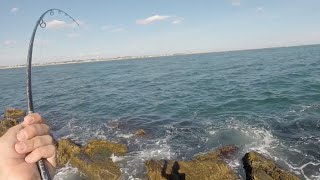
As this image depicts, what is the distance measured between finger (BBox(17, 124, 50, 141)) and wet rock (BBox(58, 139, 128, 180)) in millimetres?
10622

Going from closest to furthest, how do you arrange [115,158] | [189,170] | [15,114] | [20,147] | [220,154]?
[20,147] < [189,170] < [220,154] < [115,158] < [15,114]

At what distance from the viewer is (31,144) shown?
2477mm

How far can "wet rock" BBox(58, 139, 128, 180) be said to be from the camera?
12898 mm

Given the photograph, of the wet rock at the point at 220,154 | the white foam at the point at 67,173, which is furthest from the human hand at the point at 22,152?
the white foam at the point at 67,173

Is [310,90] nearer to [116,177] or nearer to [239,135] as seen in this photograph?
[239,135]

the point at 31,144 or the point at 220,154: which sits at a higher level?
the point at 31,144

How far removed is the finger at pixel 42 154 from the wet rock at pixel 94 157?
1052 centimetres

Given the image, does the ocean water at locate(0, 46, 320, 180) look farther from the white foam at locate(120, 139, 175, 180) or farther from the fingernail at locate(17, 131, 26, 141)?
the fingernail at locate(17, 131, 26, 141)

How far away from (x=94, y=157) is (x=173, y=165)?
14.1 feet

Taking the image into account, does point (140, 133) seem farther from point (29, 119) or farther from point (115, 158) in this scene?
point (29, 119)

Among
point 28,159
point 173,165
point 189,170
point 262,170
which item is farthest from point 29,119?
point 262,170

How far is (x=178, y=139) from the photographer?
17.4 m

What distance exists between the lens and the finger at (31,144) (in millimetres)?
2430

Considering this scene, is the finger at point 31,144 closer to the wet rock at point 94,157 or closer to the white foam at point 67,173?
the wet rock at point 94,157
